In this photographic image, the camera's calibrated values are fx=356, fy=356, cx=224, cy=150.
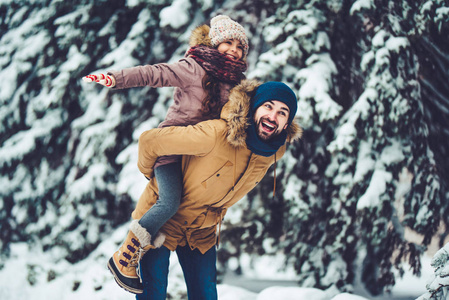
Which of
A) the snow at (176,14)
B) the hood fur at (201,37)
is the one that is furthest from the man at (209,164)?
the snow at (176,14)

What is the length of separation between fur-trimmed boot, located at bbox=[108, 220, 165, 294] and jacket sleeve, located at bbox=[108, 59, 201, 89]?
75 centimetres

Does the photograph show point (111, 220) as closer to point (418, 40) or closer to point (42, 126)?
point (42, 126)

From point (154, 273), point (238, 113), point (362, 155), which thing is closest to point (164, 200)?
point (154, 273)

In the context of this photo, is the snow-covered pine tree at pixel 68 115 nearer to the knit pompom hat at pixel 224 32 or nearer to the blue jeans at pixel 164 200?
the knit pompom hat at pixel 224 32

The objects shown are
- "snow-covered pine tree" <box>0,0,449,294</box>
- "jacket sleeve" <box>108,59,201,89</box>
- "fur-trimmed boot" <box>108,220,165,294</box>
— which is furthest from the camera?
"snow-covered pine tree" <box>0,0,449,294</box>

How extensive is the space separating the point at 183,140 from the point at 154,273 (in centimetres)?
78

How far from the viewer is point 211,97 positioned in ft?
6.59

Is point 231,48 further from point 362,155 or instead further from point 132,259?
point 362,155

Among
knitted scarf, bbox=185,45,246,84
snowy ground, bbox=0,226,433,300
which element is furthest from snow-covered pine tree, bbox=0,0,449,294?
knitted scarf, bbox=185,45,246,84

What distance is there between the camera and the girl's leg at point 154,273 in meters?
1.93

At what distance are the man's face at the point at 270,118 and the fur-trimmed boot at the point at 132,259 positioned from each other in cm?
80

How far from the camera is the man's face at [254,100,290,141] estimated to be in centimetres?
177

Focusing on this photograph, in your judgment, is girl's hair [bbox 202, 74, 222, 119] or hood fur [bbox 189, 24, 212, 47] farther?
hood fur [bbox 189, 24, 212, 47]

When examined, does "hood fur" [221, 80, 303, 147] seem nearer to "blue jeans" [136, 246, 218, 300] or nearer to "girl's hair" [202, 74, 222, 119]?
"girl's hair" [202, 74, 222, 119]
